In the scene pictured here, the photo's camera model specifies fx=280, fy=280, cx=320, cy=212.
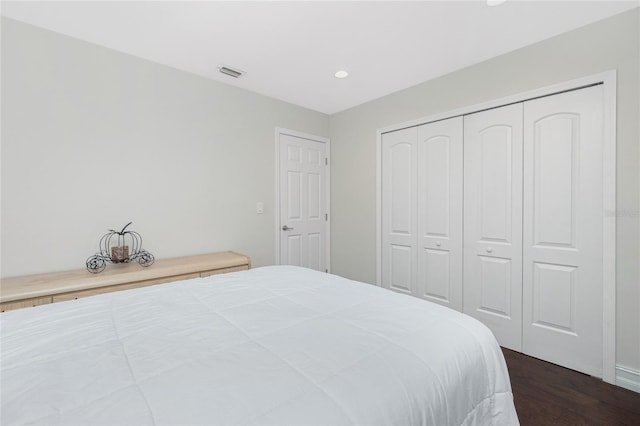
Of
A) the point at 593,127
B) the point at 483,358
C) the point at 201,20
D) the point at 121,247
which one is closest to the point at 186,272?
the point at 121,247

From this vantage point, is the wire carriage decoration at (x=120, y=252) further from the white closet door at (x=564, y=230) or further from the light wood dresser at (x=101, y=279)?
the white closet door at (x=564, y=230)

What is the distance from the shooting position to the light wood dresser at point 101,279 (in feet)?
5.57

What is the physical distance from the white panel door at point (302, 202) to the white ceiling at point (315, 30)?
40.1 inches

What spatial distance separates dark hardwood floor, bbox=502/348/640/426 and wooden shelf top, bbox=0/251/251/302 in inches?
88.9

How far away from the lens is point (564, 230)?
2117mm

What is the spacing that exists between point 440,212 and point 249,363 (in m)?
2.53

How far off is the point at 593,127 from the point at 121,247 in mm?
3686

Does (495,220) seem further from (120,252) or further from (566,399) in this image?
(120,252)

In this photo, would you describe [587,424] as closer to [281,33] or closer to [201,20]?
[281,33]

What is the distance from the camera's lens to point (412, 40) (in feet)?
7.17

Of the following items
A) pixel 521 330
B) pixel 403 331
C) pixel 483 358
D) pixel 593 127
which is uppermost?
pixel 593 127

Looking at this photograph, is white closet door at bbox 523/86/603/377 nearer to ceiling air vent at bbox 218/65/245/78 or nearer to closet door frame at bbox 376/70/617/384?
closet door frame at bbox 376/70/617/384

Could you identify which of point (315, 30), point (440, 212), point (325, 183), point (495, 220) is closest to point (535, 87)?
point (495, 220)

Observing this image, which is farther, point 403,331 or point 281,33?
point 281,33
